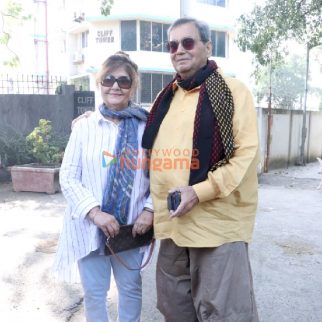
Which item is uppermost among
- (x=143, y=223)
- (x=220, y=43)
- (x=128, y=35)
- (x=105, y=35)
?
(x=105, y=35)

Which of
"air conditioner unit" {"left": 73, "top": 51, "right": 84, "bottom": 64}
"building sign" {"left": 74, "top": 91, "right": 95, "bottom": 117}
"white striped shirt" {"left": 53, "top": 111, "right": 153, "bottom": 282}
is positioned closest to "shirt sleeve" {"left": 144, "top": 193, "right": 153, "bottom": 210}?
"white striped shirt" {"left": 53, "top": 111, "right": 153, "bottom": 282}

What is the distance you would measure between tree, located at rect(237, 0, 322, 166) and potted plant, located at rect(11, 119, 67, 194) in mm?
5206

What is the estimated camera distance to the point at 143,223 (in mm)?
2336

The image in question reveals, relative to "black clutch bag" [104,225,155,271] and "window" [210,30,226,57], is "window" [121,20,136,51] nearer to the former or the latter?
"window" [210,30,226,57]

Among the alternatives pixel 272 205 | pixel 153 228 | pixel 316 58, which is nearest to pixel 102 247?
pixel 153 228

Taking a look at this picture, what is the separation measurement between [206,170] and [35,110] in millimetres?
8647

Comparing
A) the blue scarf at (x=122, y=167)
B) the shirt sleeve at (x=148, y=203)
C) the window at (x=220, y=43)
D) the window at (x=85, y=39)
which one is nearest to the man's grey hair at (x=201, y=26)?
the blue scarf at (x=122, y=167)

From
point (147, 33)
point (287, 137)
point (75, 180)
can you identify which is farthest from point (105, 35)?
point (75, 180)

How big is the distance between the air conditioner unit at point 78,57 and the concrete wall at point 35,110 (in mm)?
20362

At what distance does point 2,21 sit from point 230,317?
36.2ft

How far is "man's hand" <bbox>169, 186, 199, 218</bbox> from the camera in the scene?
1938 mm

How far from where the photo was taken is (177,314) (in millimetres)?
2324

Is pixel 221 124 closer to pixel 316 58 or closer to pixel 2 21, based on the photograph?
pixel 2 21

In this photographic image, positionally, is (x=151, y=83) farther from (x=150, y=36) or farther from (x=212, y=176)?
(x=212, y=176)
